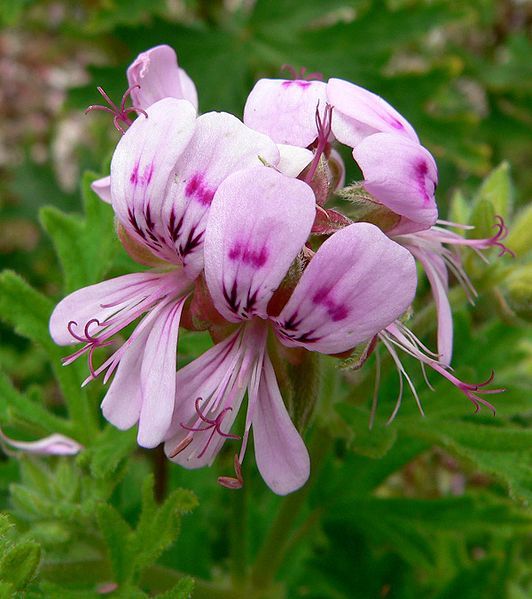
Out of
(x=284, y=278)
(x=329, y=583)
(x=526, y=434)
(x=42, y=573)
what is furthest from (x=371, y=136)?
(x=329, y=583)

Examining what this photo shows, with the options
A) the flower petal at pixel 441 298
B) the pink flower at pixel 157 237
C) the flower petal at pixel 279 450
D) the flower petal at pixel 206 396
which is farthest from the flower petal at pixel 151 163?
the flower petal at pixel 441 298

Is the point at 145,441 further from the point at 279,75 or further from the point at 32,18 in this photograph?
the point at 32,18

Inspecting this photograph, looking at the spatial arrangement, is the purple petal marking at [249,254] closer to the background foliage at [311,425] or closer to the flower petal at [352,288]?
the flower petal at [352,288]

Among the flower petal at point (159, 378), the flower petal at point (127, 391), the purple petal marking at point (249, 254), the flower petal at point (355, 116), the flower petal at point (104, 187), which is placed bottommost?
the flower petal at point (127, 391)

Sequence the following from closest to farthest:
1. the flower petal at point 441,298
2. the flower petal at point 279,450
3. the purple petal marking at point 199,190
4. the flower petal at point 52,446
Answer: the purple petal marking at point 199,190 → the flower petal at point 279,450 → the flower petal at point 441,298 → the flower petal at point 52,446

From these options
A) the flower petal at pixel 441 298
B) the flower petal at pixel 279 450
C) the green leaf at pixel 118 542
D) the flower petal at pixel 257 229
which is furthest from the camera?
the green leaf at pixel 118 542

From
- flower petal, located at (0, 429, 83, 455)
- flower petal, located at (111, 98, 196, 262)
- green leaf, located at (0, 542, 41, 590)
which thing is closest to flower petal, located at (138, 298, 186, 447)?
flower petal, located at (111, 98, 196, 262)

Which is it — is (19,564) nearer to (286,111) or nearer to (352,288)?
(352,288)
